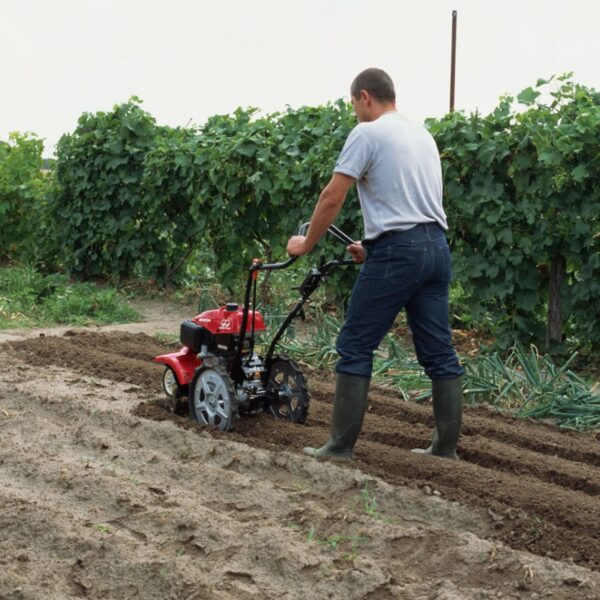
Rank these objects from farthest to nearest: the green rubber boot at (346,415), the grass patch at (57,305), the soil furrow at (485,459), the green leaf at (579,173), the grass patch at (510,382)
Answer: the grass patch at (57,305)
the green leaf at (579,173)
the grass patch at (510,382)
the green rubber boot at (346,415)
the soil furrow at (485,459)

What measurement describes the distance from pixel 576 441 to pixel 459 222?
9.20ft

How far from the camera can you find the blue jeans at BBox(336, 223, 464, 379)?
5176 millimetres

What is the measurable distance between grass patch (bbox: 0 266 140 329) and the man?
5559 millimetres

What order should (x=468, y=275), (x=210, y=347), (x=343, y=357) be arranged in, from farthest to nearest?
(x=468, y=275)
(x=210, y=347)
(x=343, y=357)

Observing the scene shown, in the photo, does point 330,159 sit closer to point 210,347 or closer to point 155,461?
point 210,347

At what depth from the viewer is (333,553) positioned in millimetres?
4180

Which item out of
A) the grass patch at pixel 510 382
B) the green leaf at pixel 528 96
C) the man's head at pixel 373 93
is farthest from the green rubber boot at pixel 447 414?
the green leaf at pixel 528 96

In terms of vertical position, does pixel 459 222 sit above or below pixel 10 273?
above

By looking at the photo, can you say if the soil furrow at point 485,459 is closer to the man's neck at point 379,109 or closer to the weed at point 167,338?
the weed at point 167,338

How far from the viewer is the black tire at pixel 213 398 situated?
5816 mm

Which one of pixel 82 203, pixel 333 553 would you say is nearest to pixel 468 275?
pixel 333 553

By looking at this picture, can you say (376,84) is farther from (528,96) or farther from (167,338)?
(167,338)

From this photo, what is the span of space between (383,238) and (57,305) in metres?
6.33

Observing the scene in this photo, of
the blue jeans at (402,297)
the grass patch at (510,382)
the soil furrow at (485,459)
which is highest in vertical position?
the blue jeans at (402,297)
